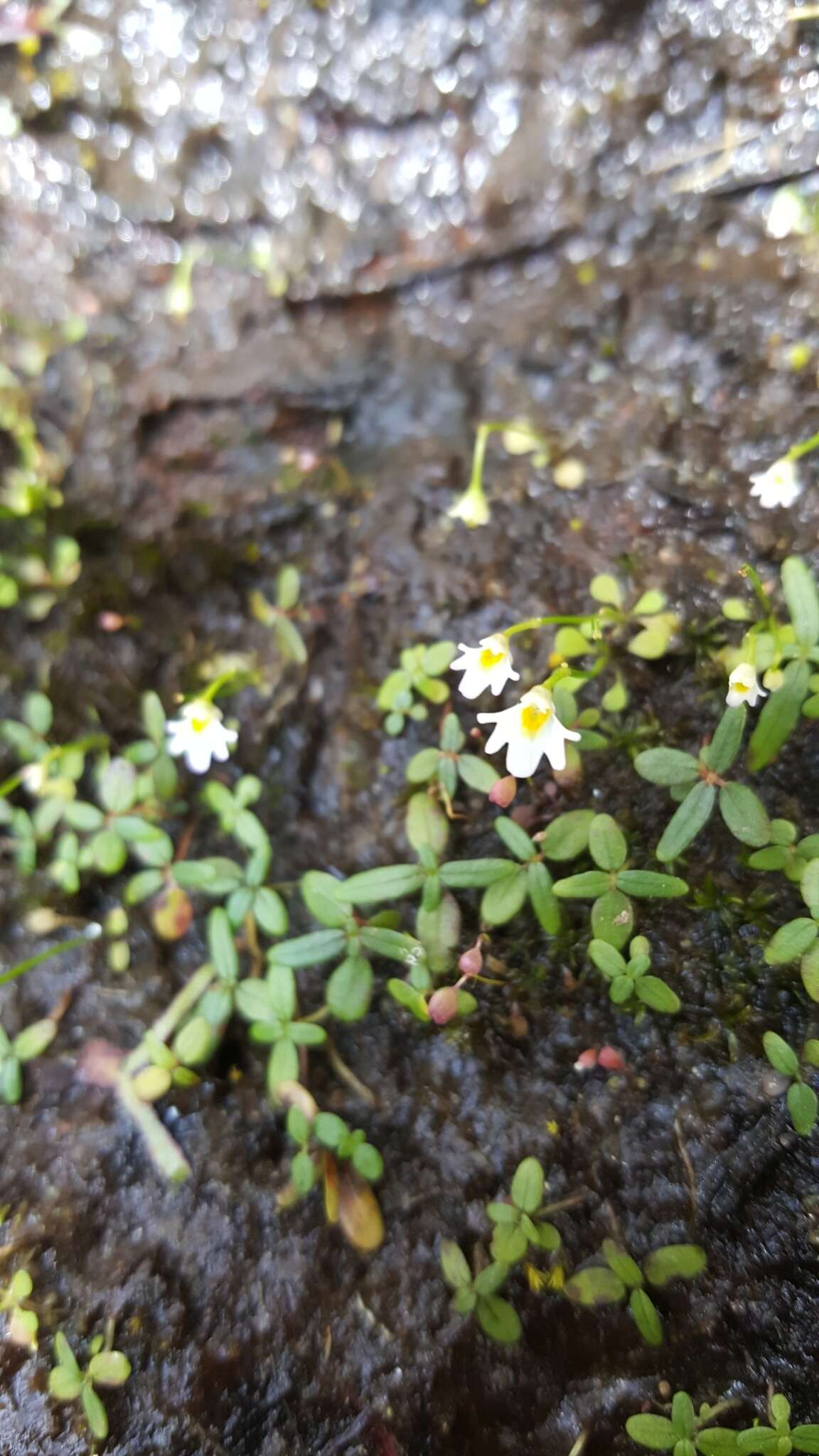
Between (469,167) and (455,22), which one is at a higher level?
(455,22)

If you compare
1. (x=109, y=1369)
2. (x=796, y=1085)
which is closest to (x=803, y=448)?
(x=796, y=1085)

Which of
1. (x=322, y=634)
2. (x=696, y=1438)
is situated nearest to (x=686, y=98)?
(x=322, y=634)

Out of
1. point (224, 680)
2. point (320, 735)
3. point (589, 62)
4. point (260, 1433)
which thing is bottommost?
point (260, 1433)

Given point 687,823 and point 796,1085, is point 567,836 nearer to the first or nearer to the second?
point 687,823

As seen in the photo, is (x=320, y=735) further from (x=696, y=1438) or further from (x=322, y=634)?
(x=696, y=1438)

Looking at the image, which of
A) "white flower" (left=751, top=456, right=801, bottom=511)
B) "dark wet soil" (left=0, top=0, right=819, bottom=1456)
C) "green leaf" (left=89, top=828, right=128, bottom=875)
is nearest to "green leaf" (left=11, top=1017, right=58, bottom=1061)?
"dark wet soil" (left=0, top=0, right=819, bottom=1456)

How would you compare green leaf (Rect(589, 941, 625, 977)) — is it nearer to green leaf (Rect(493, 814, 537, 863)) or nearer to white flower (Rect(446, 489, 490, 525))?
green leaf (Rect(493, 814, 537, 863))

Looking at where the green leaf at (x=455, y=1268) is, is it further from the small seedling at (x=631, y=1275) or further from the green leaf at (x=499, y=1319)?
the small seedling at (x=631, y=1275)
